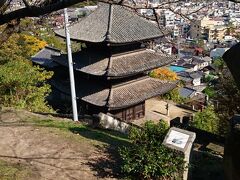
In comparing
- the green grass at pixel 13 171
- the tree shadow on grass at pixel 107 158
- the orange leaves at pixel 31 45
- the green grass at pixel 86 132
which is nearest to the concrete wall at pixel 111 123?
the green grass at pixel 86 132

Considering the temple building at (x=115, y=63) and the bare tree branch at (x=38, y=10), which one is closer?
the bare tree branch at (x=38, y=10)

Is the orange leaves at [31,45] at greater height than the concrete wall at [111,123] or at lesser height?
lesser

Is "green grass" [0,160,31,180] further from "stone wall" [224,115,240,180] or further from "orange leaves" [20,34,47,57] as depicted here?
"orange leaves" [20,34,47,57]

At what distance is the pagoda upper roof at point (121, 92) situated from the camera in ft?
64.8

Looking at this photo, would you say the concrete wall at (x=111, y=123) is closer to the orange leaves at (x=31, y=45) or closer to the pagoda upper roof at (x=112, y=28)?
the pagoda upper roof at (x=112, y=28)

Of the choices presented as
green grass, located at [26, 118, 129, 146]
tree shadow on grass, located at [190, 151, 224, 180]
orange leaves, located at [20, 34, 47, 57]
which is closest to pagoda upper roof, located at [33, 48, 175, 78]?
green grass, located at [26, 118, 129, 146]

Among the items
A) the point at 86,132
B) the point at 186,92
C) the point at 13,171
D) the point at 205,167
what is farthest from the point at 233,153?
the point at 186,92

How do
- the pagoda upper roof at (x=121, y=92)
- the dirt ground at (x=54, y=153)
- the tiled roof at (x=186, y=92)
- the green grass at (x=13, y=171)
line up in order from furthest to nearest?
1. the tiled roof at (x=186, y=92)
2. the pagoda upper roof at (x=121, y=92)
3. the dirt ground at (x=54, y=153)
4. the green grass at (x=13, y=171)

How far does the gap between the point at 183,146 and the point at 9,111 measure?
6873 mm

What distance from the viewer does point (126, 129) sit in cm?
1417

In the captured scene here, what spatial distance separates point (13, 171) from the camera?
7.34m

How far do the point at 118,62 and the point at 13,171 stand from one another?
13689 millimetres

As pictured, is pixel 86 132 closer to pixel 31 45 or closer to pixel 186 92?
pixel 31 45

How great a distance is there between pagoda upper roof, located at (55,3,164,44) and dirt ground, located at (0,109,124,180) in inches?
403
